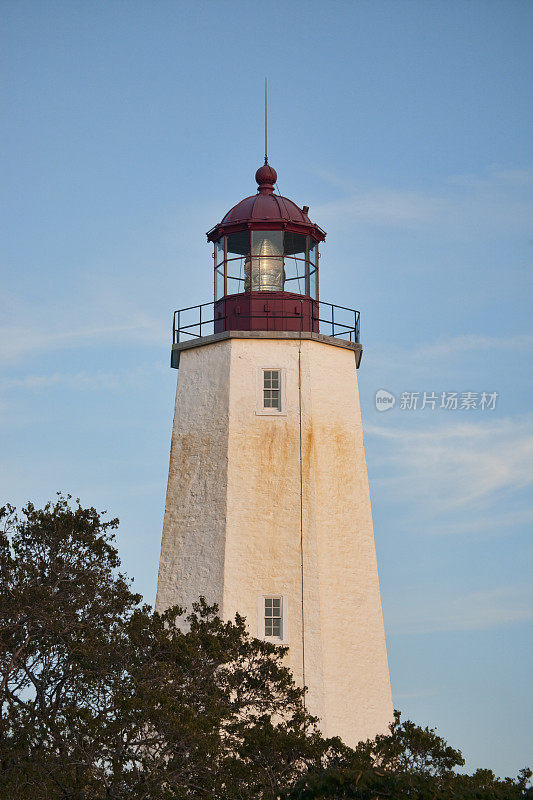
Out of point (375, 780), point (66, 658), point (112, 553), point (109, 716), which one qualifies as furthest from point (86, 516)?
point (375, 780)

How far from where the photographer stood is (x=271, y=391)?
28.6m

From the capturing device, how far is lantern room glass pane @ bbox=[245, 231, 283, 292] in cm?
3008

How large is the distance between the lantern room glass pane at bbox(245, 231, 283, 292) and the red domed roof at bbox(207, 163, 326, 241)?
1.00 feet

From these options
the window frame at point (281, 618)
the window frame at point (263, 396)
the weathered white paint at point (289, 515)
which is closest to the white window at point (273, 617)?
the window frame at point (281, 618)

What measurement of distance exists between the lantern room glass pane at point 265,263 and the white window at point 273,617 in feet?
26.4

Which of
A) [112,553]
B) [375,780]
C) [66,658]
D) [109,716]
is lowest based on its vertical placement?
[375,780]

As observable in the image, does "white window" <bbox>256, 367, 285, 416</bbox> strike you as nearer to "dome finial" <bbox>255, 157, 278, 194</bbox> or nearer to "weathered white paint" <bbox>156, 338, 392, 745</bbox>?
"weathered white paint" <bbox>156, 338, 392, 745</bbox>

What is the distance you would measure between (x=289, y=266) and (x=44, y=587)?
11.5 metres

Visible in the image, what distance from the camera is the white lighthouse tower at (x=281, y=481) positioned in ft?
88.0

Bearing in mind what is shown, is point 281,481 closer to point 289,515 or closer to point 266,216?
point 289,515

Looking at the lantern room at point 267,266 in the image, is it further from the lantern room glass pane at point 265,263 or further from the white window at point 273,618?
the white window at point 273,618

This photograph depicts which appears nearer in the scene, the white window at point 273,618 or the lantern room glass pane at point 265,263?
the white window at point 273,618

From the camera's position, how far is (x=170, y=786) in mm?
20234

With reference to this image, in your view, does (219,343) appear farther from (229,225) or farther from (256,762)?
(256,762)
